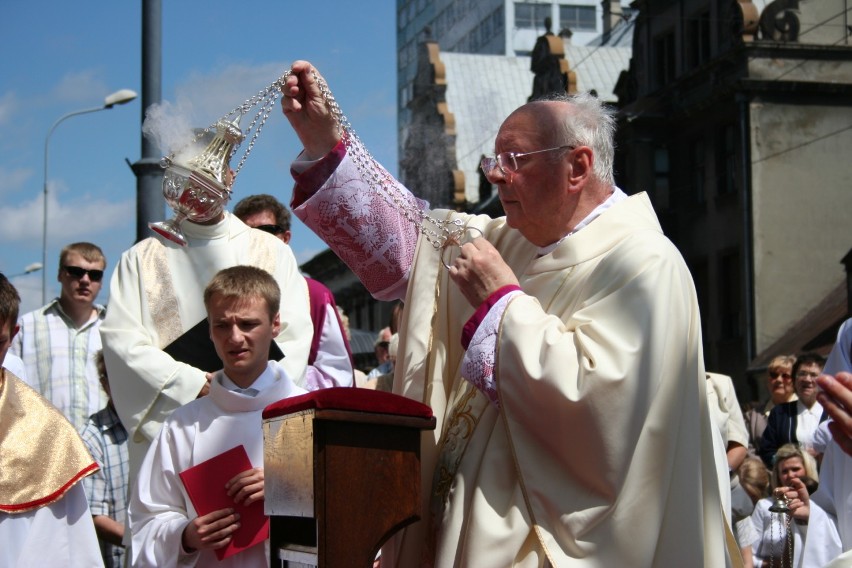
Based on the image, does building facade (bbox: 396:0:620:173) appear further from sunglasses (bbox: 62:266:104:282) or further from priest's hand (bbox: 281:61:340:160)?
priest's hand (bbox: 281:61:340:160)

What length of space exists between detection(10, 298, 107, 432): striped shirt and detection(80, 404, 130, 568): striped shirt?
35.1 inches

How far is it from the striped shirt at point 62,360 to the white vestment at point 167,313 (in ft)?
5.81

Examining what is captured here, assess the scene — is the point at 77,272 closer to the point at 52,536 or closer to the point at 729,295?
the point at 52,536

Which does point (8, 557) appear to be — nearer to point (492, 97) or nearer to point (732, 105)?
point (732, 105)

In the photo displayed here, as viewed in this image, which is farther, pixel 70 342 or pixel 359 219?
pixel 70 342

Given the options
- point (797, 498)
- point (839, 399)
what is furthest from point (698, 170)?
point (839, 399)

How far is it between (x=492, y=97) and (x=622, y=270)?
41.5 metres

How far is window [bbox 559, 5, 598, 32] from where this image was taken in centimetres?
6744

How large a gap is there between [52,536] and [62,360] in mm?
3094

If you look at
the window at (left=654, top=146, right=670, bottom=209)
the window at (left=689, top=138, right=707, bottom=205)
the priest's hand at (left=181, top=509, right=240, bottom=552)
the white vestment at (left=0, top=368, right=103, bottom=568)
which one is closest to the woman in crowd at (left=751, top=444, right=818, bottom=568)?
the priest's hand at (left=181, top=509, right=240, bottom=552)

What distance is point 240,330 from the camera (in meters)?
4.87

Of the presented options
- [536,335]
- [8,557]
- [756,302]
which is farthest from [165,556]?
[756,302]

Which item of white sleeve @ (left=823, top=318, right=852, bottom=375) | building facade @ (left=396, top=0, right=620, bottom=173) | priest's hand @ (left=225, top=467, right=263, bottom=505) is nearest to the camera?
priest's hand @ (left=225, top=467, right=263, bottom=505)

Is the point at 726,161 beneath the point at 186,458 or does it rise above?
above
